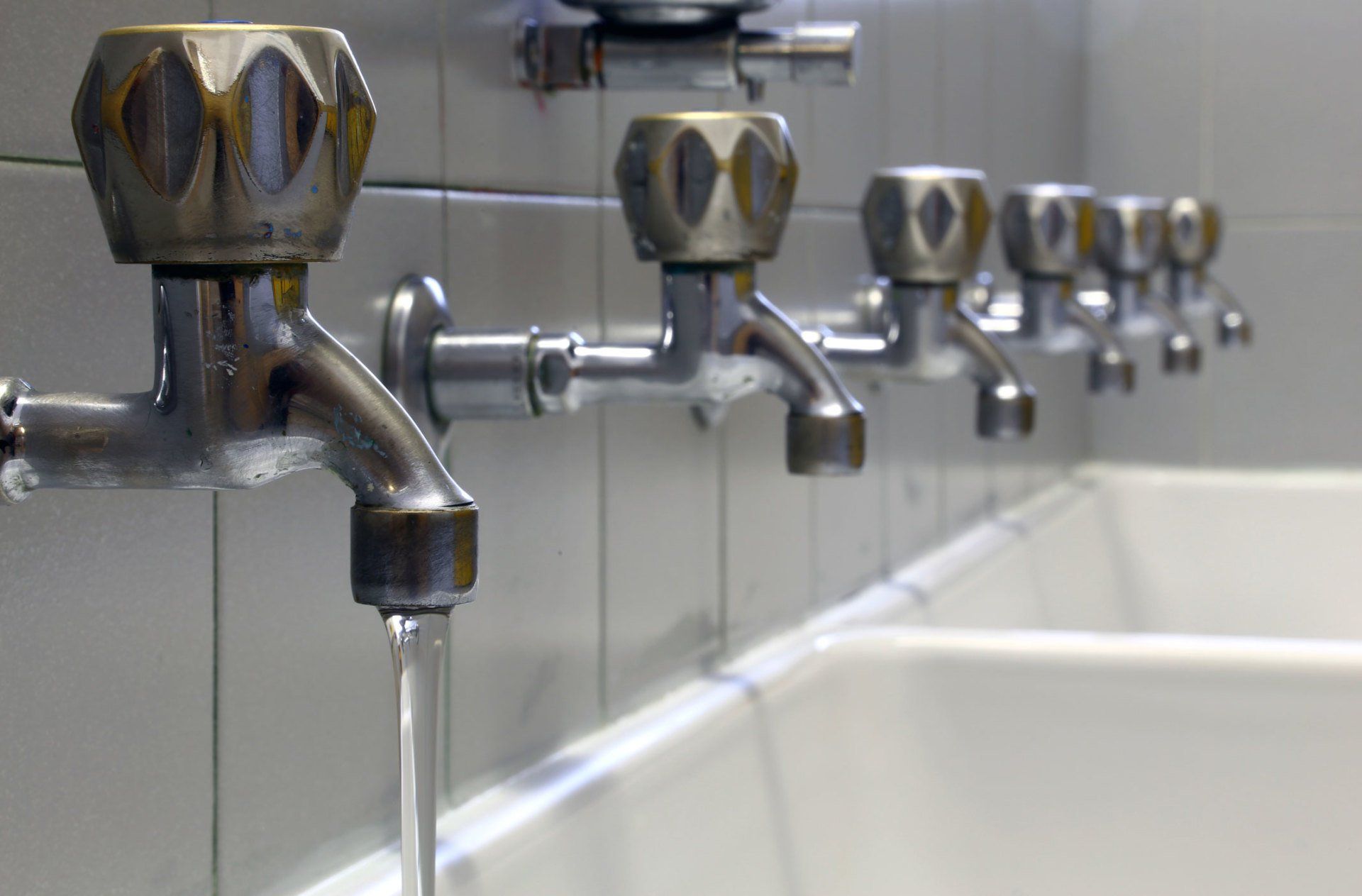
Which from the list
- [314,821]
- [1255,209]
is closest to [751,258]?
[314,821]

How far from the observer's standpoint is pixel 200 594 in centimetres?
40

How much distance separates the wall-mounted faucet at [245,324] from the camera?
0.89 ft

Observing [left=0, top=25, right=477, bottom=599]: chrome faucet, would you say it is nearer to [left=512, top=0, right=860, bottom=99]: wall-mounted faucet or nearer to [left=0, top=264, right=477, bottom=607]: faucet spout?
[left=0, top=264, right=477, bottom=607]: faucet spout

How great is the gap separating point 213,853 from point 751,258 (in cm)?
23

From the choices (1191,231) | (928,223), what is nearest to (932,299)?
(928,223)

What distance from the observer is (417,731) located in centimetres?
34

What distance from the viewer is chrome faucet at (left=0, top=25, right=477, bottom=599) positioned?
27 centimetres

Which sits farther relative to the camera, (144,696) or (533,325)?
(533,325)

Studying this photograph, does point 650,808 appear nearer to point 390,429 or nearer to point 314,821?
point 314,821

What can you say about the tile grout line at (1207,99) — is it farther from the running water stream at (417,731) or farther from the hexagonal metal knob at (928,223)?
the running water stream at (417,731)

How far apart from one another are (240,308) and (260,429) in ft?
0.08

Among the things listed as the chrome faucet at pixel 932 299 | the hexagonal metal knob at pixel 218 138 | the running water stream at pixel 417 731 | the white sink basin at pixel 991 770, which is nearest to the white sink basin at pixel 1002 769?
the white sink basin at pixel 991 770

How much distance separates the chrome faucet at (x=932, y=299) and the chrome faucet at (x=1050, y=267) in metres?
0.18

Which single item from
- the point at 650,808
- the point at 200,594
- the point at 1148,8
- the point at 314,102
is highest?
the point at 1148,8
